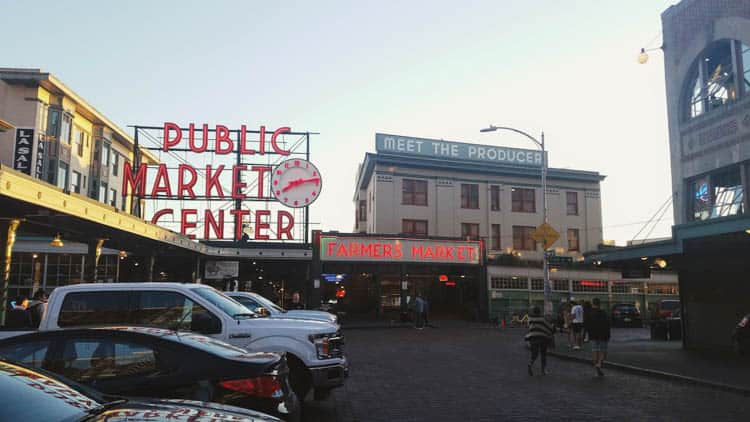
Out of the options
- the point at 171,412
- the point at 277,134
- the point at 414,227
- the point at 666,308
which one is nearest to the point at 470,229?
the point at 414,227

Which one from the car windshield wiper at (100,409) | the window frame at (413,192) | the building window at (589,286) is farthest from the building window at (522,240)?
the car windshield wiper at (100,409)

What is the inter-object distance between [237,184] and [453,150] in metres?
17.6

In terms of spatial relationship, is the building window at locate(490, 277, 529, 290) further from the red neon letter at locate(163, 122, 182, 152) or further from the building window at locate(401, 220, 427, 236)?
the red neon letter at locate(163, 122, 182, 152)

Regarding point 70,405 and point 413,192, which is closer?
point 70,405

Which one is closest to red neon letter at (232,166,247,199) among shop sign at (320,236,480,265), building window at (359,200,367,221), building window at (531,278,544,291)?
shop sign at (320,236,480,265)

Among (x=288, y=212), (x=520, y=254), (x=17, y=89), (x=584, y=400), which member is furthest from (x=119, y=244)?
(x=520, y=254)

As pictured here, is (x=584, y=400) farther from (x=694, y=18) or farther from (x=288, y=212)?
(x=288, y=212)

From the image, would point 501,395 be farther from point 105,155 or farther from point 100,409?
point 105,155

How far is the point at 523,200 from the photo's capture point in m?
46.1

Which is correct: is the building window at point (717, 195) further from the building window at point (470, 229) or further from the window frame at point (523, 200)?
the window frame at point (523, 200)

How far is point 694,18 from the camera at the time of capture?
20.6 metres

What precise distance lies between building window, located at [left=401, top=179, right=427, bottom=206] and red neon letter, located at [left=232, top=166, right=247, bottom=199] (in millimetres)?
11951

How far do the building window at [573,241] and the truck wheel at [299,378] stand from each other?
135 ft

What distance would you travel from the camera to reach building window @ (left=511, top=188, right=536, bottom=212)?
45.8 m
